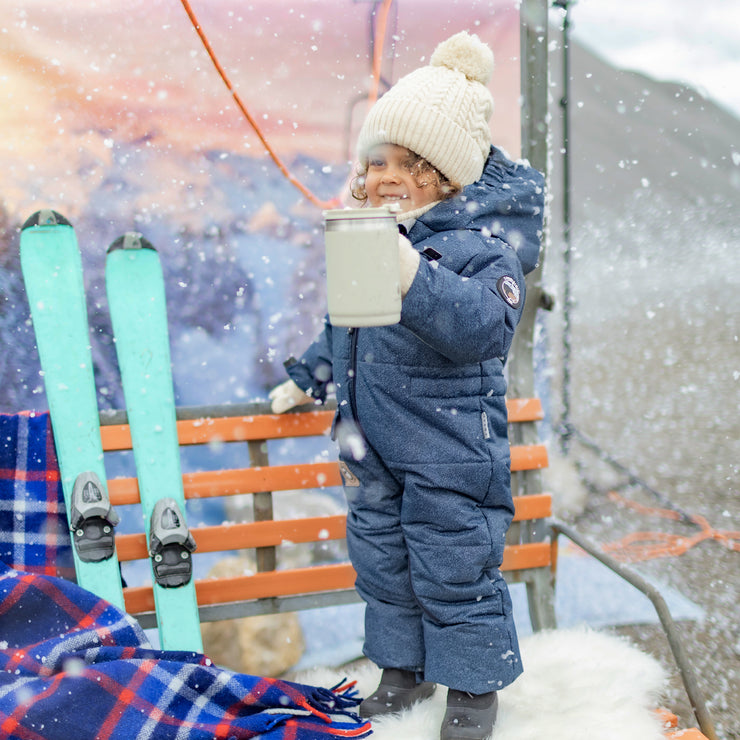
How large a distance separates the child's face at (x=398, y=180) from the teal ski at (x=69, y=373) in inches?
36.0

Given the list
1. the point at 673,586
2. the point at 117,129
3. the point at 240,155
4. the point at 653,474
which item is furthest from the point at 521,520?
the point at 653,474

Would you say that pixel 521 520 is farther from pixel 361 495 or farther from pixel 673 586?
pixel 673 586

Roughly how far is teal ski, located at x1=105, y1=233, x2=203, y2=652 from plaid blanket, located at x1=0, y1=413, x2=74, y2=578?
21cm

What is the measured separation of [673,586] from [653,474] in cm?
244

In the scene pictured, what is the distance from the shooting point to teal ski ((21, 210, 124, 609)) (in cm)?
179

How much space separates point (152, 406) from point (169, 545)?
1.20 feet

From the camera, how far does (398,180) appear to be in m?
1.42

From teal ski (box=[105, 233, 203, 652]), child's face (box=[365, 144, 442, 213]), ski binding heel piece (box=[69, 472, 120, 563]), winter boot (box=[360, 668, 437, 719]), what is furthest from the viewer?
teal ski (box=[105, 233, 203, 652])

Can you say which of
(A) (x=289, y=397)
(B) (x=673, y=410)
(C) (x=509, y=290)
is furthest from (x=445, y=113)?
(B) (x=673, y=410)

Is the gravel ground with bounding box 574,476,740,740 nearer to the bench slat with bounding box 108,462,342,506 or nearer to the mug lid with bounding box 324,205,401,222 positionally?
the bench slat with bounding box 108,462,342,506

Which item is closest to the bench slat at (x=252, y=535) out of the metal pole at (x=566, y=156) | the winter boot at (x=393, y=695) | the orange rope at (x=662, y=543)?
the winter boot at (x=393, y=695)

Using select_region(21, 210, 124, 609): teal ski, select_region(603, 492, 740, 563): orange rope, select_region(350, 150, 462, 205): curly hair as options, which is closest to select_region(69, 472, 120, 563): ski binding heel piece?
select_region(21, 210, 124, 609): teal ski

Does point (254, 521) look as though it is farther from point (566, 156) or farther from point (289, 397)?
point (566, 156)

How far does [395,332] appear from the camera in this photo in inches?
56.4
